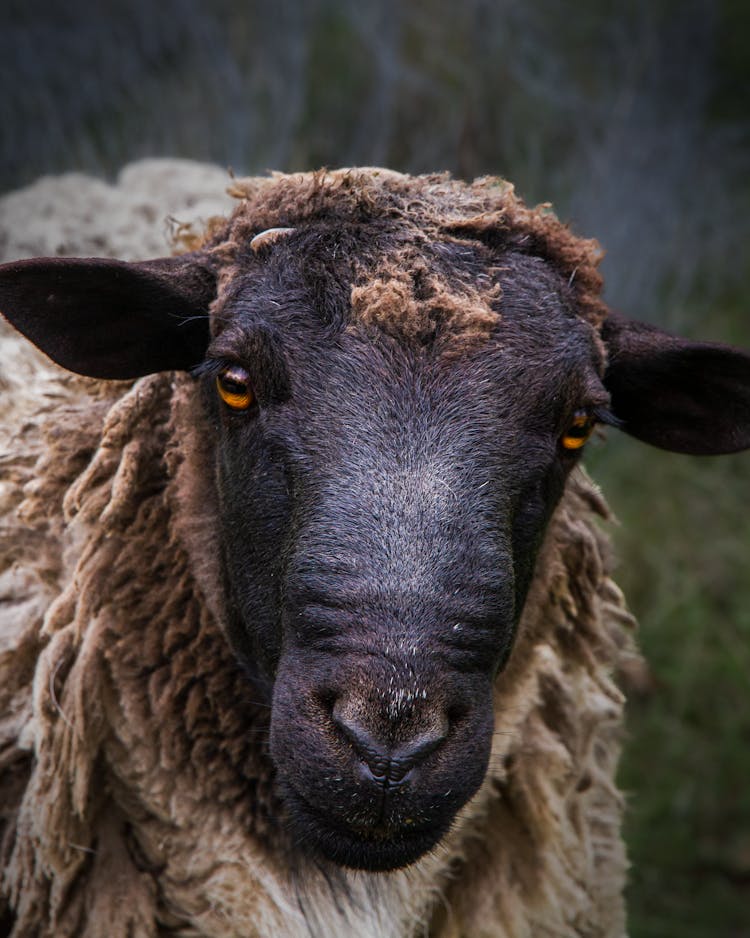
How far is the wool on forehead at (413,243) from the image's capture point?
264 cm

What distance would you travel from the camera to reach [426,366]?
2600 millimetres

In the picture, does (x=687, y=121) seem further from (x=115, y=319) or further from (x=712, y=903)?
(x=115, y=319)

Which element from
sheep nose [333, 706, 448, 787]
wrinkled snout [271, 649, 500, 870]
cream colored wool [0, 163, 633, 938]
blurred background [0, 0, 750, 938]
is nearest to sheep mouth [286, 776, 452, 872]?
wrinkled snout [271, 649, 500, 870]

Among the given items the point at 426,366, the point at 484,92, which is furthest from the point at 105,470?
the point at 484,92

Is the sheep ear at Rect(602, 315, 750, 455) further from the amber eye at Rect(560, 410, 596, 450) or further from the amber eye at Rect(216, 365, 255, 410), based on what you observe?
the amber eye at Rect(216, 365, 255, 410)

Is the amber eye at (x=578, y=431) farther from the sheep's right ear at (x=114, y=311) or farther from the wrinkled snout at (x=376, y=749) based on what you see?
the sheep's right ear at (x=114, y=311)

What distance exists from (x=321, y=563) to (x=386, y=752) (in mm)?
443

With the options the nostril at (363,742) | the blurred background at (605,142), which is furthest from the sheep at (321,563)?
the blurred background at (605,142)

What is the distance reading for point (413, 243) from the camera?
110 inches

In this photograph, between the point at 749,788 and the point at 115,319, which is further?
the point at 749,788

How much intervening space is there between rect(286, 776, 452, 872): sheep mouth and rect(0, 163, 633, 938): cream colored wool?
0.51 metres

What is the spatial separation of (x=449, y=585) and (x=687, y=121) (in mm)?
7130

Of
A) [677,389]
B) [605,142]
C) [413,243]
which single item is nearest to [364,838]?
[413,243]

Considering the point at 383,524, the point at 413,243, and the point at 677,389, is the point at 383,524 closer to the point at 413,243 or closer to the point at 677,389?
the point at 413,243
